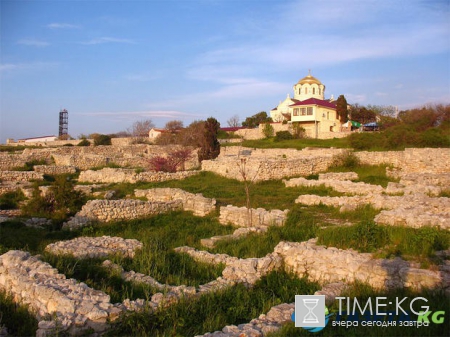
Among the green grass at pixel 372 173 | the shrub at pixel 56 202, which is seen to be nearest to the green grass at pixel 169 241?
the shrub at pixel 56 202

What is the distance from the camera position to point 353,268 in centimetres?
644

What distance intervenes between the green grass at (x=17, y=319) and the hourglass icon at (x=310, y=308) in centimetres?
381

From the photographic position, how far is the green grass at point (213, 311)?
494cm

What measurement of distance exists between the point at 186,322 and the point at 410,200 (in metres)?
8.56

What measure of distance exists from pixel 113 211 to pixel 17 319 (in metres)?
7.06

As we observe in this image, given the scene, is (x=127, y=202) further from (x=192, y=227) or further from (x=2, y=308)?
(x=2, y=308)

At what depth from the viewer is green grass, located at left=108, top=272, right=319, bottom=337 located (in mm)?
4941

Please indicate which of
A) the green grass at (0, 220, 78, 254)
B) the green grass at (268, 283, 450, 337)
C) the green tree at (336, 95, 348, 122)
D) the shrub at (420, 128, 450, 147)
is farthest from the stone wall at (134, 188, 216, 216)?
the green tree at (336, 95, 348, 122)

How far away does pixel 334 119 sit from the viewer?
50750 mm

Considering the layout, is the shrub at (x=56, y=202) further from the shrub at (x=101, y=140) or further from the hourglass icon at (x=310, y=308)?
the shrub at (x=101, y=140)

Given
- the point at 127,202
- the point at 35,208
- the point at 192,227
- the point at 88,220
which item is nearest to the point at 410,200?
the point at 192,227

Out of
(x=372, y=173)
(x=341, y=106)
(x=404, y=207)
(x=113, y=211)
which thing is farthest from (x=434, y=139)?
(x=341, y=106)

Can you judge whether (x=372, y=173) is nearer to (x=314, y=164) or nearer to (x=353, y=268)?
(x=314, y=164)

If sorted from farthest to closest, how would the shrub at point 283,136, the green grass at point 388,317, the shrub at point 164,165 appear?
the shrub at point 283,136, the shrub at point 164,165, the green grass at point 388,317
